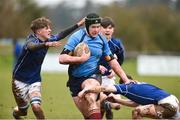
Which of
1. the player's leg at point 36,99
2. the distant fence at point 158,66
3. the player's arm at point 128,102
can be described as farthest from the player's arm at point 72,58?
the distant fence at point 158,66

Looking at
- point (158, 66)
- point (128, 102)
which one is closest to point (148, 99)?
point (128, 102)

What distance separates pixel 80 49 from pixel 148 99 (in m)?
1.46

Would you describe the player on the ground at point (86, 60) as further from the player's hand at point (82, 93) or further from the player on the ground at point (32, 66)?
the player on the ground at point (32, 66)

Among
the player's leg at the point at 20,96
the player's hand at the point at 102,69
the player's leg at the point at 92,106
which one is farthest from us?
the player's leg at the point at 20,96

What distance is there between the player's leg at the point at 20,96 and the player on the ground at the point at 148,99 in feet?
6.48

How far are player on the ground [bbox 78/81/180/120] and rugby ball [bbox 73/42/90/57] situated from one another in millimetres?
668

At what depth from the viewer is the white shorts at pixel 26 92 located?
42.9ft

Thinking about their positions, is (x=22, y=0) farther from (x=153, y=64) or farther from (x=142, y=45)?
(x=153, y=64)

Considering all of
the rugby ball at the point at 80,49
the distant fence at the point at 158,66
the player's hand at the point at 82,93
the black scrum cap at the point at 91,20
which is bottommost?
the distant fence at the point at 158,66

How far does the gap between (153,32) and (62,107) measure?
2310 inches

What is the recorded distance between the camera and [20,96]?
535 inches

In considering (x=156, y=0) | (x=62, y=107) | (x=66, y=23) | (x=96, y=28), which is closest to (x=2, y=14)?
(x=156, y=0)

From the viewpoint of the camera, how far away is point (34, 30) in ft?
43.5

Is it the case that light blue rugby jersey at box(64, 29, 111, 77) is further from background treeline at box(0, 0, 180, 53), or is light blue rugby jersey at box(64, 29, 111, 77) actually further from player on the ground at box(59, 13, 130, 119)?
background treeline at box(0, 0, 180, 53)
